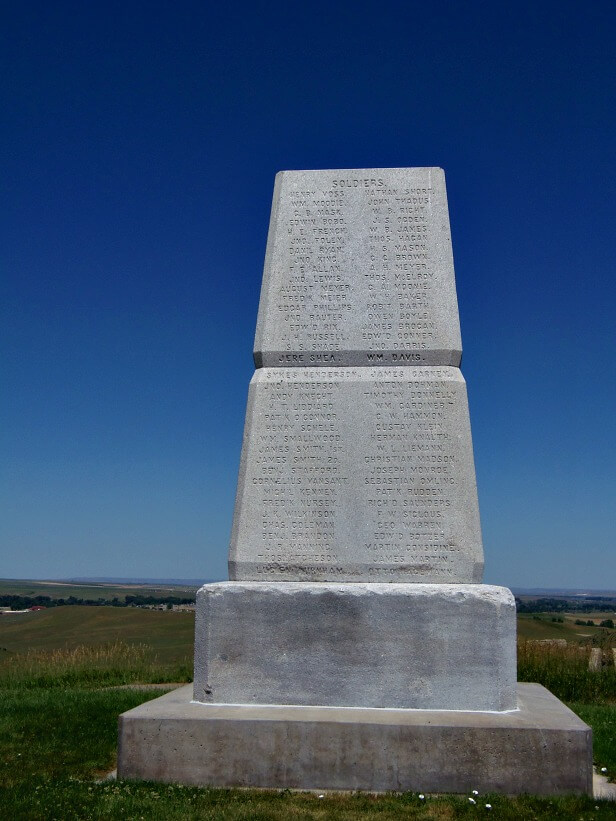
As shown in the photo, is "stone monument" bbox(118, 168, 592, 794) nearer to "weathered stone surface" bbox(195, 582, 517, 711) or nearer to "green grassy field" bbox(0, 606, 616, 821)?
"weathered stone surface" bbox(195, 582, 517, 711)

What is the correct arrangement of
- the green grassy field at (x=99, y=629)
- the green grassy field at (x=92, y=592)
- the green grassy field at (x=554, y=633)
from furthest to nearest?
the green grassy field at (x=92, y=592) → the green grassy field at (x=554, y=633) → the green grassy field at (x=99, y=629)

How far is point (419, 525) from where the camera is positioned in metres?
7.34

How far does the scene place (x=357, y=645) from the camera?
23.0ft

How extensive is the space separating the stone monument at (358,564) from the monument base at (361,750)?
0.04 feet

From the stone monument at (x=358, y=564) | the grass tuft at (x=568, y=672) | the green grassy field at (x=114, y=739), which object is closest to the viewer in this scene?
the green grassy field at (x=114, y=739)

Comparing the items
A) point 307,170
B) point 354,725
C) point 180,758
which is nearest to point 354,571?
point 354,725

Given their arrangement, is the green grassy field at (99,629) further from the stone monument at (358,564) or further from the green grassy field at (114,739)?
the stone monument at (358,564)

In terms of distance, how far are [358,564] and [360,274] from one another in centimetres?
260

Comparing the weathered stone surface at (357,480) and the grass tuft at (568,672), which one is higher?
the weathered stone surface at (357,480)

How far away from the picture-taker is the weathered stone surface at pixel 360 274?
775 centimetres

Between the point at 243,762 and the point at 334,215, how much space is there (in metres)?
4.78

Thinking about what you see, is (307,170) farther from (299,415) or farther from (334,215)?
(299,415)

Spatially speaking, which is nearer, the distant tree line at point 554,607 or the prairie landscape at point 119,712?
the prairie landscape at point 119,712

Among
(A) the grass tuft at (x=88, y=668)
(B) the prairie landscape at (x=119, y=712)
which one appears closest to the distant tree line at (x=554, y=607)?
(B) the prairie landscape at (x=119, y=712)
